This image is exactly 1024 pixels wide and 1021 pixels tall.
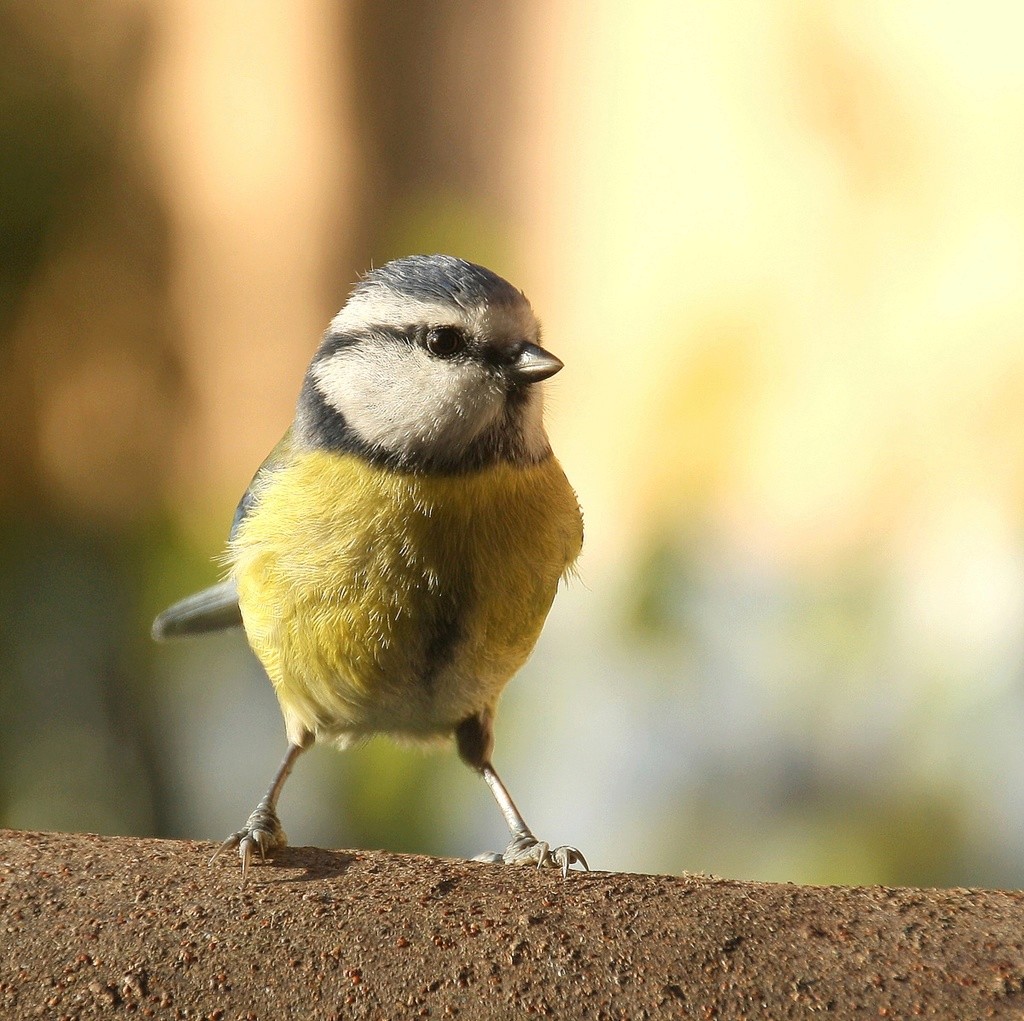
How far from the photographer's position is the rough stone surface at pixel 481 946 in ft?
2.41

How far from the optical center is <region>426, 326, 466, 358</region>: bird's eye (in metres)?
1.17

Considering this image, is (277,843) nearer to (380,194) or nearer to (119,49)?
(380,194)

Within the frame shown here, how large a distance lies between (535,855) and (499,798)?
13 centimetres

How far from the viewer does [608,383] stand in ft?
7.47

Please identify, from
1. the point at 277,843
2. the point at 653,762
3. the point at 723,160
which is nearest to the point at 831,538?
the point at 653,762

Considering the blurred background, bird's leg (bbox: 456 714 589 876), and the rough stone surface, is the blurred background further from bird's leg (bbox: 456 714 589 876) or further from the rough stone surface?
the rough stone surface

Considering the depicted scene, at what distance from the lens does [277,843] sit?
1136mm

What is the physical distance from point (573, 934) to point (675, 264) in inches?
63.9

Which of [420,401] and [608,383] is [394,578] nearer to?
[420,401]

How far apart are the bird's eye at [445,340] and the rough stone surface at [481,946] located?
509 mm

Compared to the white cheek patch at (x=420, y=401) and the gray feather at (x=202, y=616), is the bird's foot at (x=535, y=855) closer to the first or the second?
the white cheek patch at (x=420, y=401)

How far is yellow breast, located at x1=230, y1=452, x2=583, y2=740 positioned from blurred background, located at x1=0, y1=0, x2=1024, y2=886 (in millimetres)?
963

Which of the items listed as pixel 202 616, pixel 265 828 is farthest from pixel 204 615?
pixel 265 828

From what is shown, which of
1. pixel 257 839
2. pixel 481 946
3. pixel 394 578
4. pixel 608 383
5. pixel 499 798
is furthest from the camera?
pixel 608 383
